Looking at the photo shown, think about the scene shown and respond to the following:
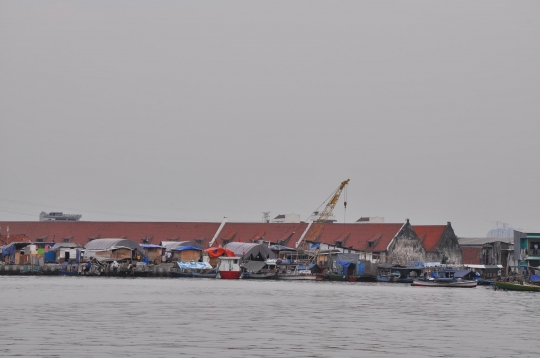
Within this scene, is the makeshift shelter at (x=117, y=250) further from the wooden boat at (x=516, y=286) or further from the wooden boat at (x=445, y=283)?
the wooden boat at (x=516, y=286)

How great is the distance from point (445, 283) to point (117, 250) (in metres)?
48.9

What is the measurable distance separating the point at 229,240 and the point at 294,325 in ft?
342

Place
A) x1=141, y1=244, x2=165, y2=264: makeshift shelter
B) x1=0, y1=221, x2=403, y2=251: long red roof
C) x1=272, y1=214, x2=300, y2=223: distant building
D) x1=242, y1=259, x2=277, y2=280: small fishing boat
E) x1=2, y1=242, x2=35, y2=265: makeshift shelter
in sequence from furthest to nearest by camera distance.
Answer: x1=272, y1=214, x2=300, y2=223: distant building → x1=2, y1=242, x2=35, y2=265: makeshift shelter → x1=0, y1=221, x2=403, y2=251: long red roof → x1=141, y1=244, x2=165, y2=264: makeshift shelter → x1=242, y1=259, x2=277, y2=280: small fishing boat

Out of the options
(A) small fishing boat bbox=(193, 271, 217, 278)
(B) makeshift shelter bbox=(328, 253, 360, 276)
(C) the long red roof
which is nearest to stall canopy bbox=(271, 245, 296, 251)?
(C) the long red roof

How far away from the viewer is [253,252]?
5094 inches

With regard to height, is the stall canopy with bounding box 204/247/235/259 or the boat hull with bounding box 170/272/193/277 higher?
the stall canopy with bounding box 204/247/235/259

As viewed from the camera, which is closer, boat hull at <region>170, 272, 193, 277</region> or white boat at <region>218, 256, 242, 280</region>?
white boat at <region>218, 256, 242, 280</region>

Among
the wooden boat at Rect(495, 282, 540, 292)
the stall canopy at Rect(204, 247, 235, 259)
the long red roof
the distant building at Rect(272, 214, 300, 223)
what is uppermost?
the distant building at Rect(272, 214, 300, 223)

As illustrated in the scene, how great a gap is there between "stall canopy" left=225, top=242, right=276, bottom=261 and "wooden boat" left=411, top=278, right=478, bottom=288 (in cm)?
2619

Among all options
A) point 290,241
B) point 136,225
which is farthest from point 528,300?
Result: point 136,225

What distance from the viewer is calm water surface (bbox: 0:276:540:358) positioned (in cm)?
3200

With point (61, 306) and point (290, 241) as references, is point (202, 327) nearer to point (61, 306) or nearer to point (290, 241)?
point (61, 306)

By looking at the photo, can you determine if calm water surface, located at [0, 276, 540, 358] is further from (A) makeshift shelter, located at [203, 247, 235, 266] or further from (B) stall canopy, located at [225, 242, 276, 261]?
(A) makeshift shelter, located at [203, 247, 235, 266]

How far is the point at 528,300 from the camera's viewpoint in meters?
76.8
